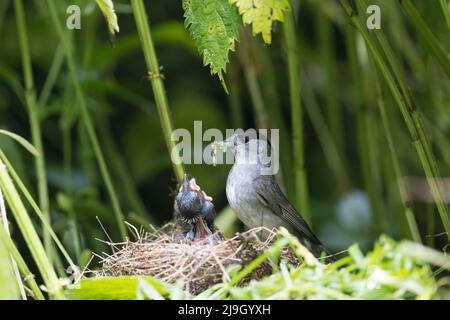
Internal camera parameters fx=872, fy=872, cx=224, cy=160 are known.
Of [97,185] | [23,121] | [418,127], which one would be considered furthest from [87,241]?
[418,127]

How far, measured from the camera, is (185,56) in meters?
4.98

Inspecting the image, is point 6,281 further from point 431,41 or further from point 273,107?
point 273,107

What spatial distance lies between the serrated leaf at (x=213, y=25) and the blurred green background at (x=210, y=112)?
626mm

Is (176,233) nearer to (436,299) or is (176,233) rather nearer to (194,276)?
(194,276)

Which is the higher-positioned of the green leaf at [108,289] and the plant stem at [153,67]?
the plant stem at [153,67]

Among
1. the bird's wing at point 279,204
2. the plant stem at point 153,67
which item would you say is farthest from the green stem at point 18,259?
the bird's wing at point 279,204

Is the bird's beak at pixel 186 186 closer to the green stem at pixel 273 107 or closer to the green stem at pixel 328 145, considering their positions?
the green stem at pixel 273 107

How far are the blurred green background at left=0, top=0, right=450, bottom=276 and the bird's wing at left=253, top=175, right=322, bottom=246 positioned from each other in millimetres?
350

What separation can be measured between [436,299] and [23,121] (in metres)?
3.17

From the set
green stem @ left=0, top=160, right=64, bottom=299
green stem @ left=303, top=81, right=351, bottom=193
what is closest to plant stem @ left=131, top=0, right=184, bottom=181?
green stem @ left=0, top=160, right=64, bottom=299

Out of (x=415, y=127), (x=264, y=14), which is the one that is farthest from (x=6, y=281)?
(x=415, y=127)

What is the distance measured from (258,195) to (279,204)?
0.41ft

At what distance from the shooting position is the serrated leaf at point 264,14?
2123mm

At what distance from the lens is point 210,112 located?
4.82m
